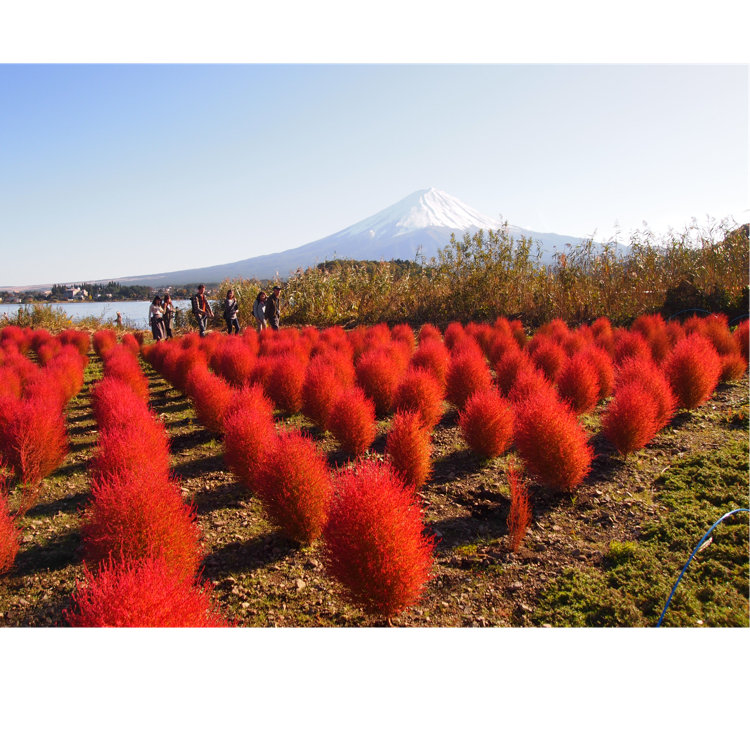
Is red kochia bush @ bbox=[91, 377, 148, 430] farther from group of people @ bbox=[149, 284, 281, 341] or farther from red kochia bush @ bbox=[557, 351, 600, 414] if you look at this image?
group of people @ bbox=[149, 284, 281, 341]

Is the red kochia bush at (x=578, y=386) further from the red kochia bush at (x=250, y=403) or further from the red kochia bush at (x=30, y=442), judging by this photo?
the red kochia bush at (x=30, y=442)

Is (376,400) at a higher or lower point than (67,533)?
higher

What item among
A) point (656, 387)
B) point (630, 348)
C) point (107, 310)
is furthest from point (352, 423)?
point (107, 310)

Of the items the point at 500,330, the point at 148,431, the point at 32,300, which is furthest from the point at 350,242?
the point at 148,431

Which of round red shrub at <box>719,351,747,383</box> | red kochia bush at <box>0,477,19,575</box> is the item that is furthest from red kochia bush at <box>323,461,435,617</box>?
round red shrub at <box>719,351,747,383</box>

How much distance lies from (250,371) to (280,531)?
442 cm

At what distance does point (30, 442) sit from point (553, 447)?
4.60 m

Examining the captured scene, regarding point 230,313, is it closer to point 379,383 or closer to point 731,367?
point 379,383

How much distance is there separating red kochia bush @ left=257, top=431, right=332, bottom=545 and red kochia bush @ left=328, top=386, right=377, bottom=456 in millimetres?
1331

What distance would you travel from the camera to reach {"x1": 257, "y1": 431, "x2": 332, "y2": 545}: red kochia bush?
3.18 meters

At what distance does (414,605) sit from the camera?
2660 millimetres

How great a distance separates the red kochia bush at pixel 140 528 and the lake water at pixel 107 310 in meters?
19.1

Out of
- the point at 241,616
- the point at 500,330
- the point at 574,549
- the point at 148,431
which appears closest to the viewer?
the point at 241,616

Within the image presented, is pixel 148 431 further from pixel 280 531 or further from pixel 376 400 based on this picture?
pixel 376 400
